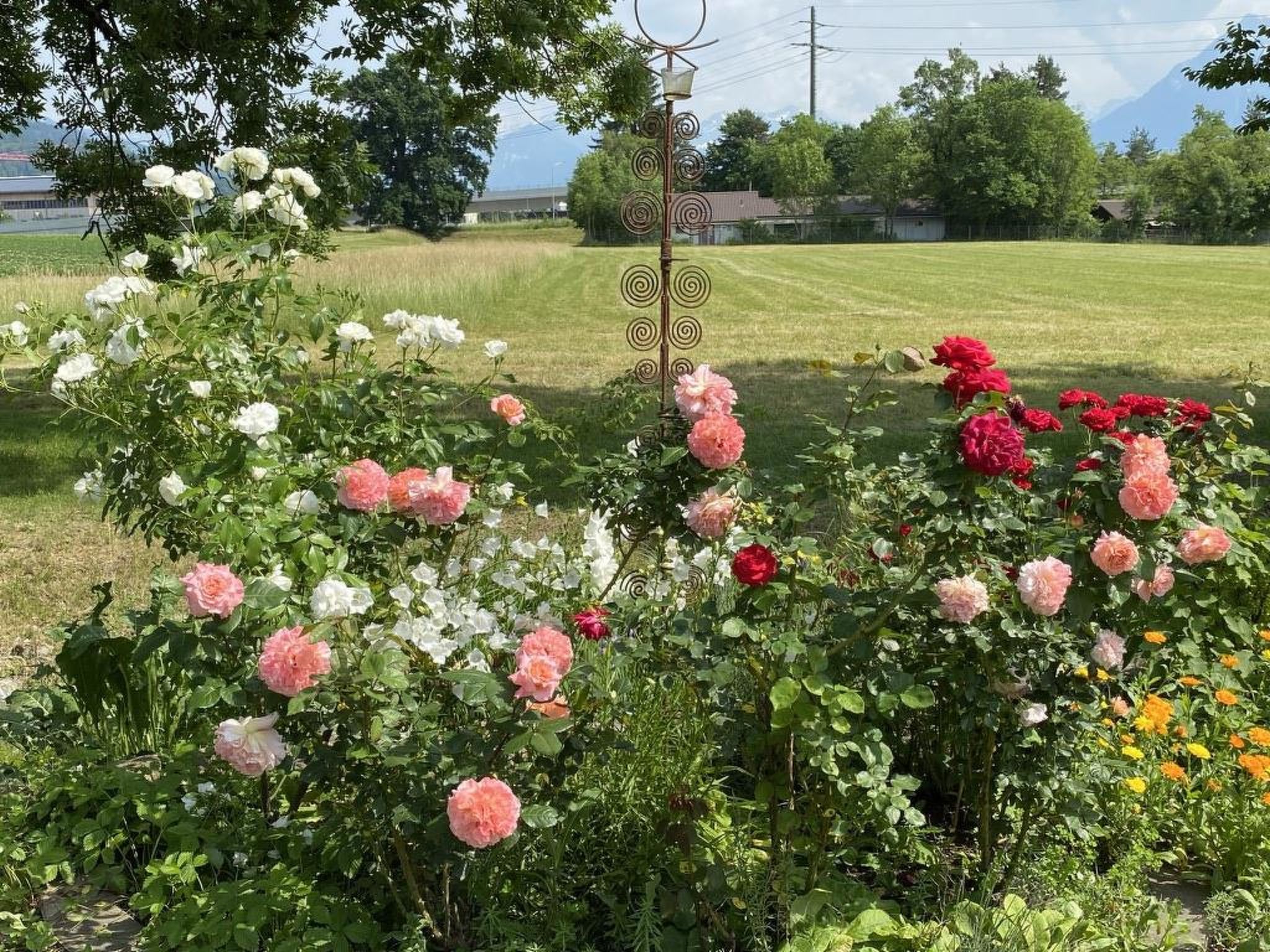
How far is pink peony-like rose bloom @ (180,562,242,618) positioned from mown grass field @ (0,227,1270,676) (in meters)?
1.35

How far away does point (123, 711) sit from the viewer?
2.63 m

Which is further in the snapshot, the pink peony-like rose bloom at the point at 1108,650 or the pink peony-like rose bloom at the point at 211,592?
the pink peony-like rose bloom at the point at 1108,650

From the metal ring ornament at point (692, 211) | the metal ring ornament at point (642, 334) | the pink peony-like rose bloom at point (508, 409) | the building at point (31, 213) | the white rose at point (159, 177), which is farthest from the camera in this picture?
the building at point (31, 213)

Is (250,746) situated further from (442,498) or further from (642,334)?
(642,334)

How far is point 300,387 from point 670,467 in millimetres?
972

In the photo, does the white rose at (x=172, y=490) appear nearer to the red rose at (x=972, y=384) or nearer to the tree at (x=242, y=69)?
the red rose at (x=972, y=384)

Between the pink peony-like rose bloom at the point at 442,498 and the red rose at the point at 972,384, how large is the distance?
0.94m

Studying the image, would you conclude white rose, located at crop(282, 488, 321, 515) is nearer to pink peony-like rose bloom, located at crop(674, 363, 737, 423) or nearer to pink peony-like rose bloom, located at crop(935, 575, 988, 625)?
pink peony-like rose bloom, located at crop(674, 363, 737, 423)

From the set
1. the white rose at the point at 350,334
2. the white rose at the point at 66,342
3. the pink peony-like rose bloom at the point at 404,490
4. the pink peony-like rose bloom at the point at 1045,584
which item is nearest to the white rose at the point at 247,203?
the white rose at the point at 350,334

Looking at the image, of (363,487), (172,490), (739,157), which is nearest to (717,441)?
(363,487)

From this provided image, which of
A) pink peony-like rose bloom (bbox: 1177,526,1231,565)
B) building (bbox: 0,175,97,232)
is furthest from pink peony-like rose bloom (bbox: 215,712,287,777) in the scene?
building (bbox: 0,175,97,232)

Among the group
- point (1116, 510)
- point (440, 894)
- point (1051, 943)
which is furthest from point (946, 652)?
point (440, 894)

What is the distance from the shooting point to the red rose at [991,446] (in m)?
1.71

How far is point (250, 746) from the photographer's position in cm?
166
